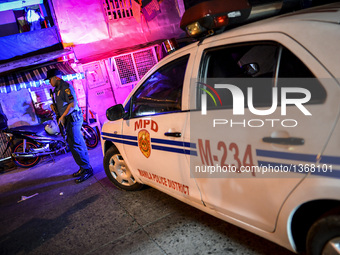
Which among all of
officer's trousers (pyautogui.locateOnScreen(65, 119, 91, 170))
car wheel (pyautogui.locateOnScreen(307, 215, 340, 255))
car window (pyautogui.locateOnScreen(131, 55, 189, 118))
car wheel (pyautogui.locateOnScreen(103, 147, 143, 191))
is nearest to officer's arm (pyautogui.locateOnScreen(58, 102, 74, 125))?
officer's trousers (pyautogui.locateOnScreen(65, 119, 91, 170))

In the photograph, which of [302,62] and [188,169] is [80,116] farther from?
[302,62]

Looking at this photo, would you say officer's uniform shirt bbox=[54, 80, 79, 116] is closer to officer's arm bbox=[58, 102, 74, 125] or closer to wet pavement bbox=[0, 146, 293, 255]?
officer's arm bbox=[58, 102, 74, 125]

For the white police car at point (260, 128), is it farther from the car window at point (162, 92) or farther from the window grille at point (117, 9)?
the window grille at point (117, 9)

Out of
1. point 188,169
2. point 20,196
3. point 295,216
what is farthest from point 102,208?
point 295,216

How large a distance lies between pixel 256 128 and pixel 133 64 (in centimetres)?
903

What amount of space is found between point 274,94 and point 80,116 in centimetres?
378

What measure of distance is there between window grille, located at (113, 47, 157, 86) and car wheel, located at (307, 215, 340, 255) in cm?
915

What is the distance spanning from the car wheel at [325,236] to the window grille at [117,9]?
396 inches

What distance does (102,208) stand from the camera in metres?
3.41

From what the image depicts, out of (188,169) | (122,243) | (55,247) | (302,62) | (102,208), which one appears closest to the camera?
(302,62)

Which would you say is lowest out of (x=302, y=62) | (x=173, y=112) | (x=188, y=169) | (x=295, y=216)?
(x=295, y=216)

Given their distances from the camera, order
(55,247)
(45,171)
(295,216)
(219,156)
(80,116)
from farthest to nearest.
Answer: (45,171), (80,116), (55,247), (219,156), (295,216)

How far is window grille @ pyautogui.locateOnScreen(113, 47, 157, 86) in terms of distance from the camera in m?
9.85

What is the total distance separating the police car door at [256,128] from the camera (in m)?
1.36
